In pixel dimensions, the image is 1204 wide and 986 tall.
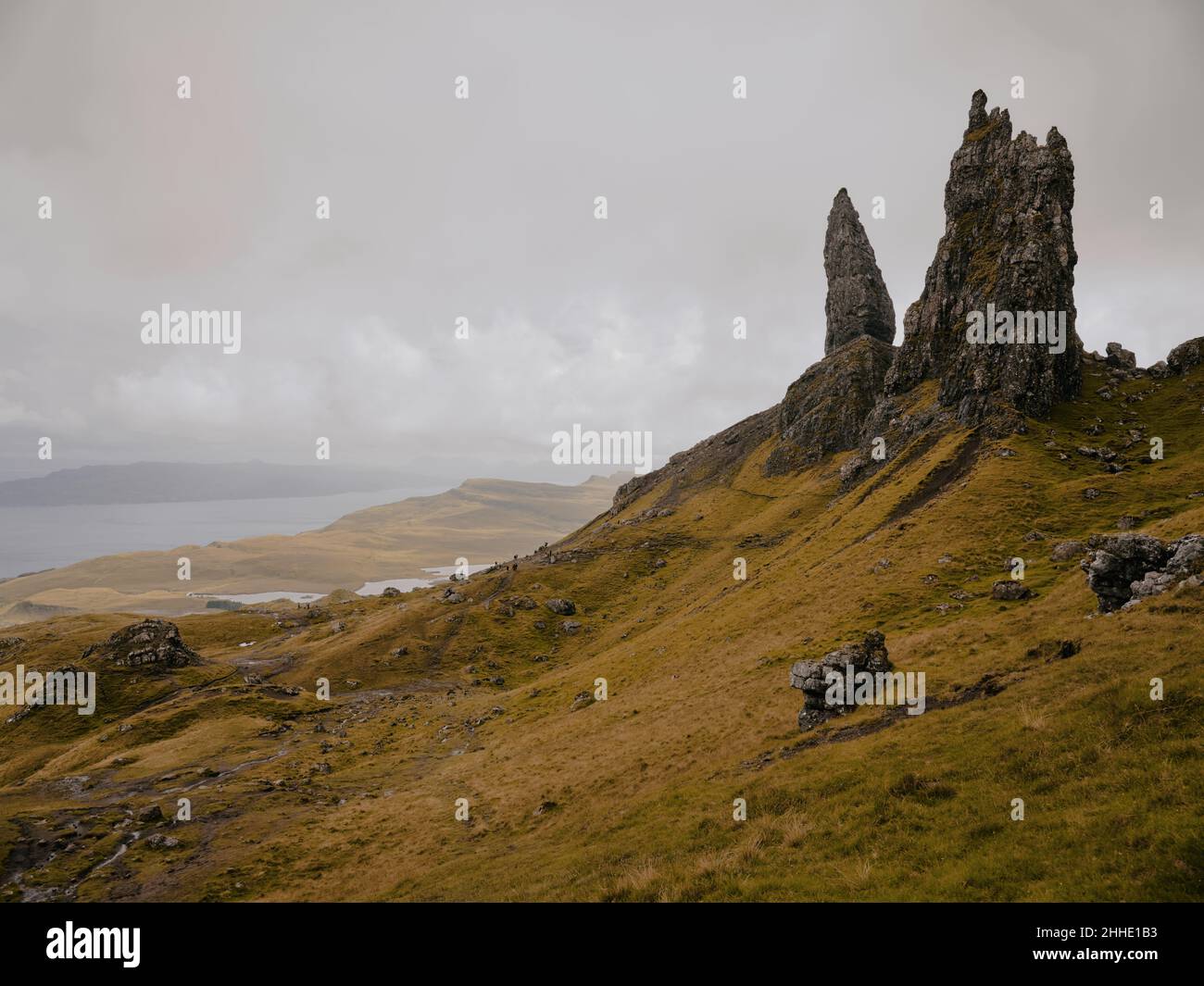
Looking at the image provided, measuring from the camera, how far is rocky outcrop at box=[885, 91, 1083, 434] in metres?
93.2

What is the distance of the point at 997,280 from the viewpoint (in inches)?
3979

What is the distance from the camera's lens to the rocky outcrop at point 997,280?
93250 millimetres

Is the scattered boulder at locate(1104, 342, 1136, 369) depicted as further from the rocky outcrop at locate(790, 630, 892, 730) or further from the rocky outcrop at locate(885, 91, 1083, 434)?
the rocky outcrop at locate(790, 630, 892, 730)

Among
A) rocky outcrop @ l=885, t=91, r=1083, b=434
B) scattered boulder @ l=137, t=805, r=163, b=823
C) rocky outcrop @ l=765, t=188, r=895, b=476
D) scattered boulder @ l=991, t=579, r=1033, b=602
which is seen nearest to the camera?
scattered boulder @ l=991, t=579, r=1033, b=602

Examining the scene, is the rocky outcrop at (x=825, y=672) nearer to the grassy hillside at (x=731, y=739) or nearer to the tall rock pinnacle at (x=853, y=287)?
the grassy hillside at (x=731, y=739)

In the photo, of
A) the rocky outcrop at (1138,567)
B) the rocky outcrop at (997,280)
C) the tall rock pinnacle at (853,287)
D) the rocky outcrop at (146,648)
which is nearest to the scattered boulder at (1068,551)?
the rocky outcrop at (1138,567)

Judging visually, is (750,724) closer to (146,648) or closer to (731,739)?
(731,739)

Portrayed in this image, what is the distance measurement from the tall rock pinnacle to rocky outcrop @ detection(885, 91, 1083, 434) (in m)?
59.9

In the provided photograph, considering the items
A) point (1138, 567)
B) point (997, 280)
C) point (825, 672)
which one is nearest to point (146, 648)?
point (825, 672)

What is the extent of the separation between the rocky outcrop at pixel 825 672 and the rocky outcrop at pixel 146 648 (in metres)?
115

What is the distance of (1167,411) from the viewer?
89.2 meters

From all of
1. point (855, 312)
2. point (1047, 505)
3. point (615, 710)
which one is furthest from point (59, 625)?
point (855, 312)

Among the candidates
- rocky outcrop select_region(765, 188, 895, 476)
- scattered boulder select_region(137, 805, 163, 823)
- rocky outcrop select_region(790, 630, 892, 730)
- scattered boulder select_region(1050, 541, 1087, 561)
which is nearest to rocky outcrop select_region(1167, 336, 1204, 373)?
rocky outcrop select_region(765, 188, 895, 476)
